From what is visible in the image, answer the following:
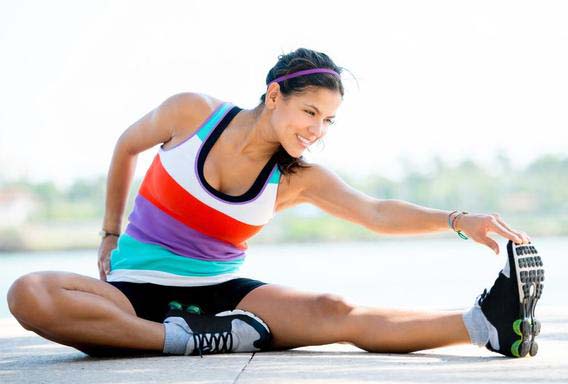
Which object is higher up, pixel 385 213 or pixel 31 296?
pixel 385 213

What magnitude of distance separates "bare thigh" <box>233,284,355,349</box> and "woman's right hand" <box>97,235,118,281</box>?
21.3 inches

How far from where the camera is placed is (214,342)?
308 cm

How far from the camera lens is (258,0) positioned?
3416 centimetres

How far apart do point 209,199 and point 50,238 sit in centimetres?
1998

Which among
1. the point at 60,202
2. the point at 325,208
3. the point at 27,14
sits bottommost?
the point at 325,208

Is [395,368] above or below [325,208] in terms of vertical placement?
below

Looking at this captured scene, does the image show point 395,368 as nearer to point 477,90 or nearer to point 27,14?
point 477,90

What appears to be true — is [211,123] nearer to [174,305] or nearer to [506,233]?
[174,305]

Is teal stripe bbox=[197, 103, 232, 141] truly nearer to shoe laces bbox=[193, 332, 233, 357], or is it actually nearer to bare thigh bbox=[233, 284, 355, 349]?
bare thigh bbox=[233, 284, 355, 349]

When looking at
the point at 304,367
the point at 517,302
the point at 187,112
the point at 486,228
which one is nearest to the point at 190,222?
the point at 187,112

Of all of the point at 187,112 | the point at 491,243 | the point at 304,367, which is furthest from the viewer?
the point at 187,112

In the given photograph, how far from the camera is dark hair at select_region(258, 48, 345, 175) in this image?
3.20 metres

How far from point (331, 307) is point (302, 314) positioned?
3.8 inches

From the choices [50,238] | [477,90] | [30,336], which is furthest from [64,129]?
[30,336]
